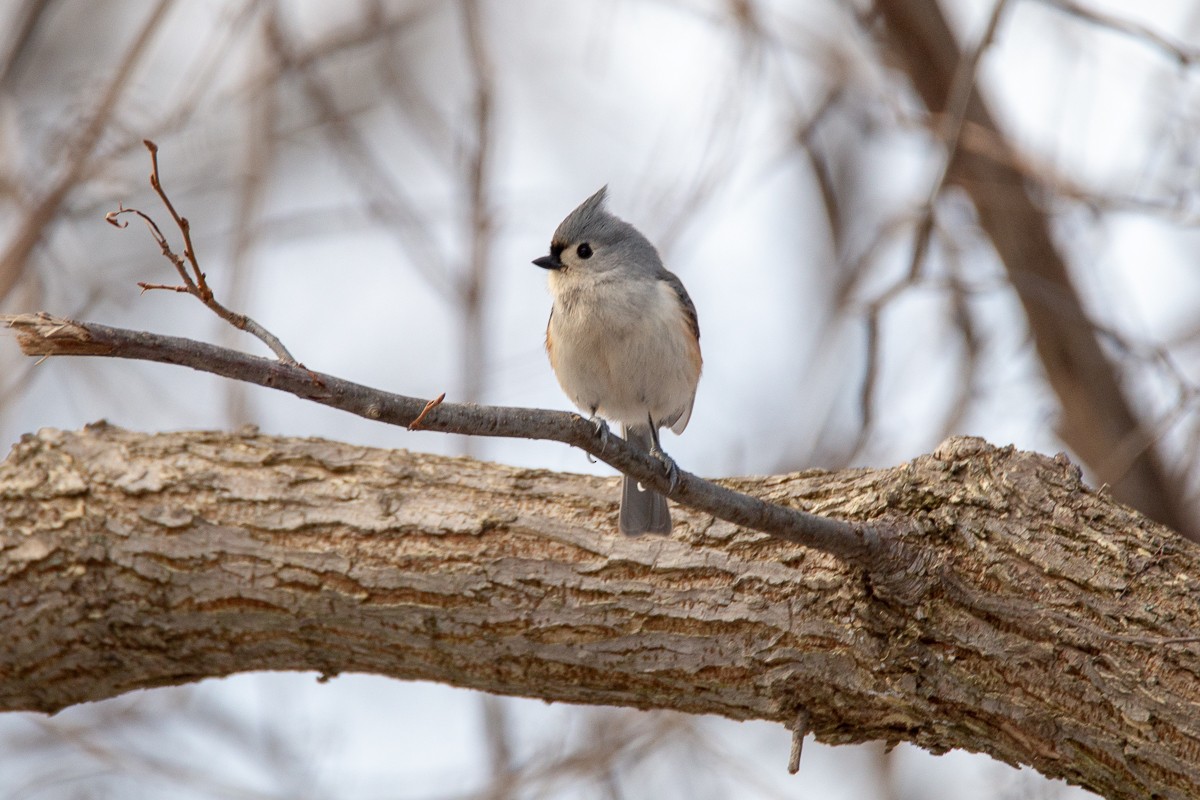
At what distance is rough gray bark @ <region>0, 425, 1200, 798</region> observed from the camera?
2326 mm

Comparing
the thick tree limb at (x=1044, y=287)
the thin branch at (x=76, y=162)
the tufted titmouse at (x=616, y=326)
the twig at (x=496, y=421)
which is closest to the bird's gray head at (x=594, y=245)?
the tufted titmouse at (x=616, y=326)

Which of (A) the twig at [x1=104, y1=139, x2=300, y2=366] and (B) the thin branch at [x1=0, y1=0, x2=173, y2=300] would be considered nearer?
(A) the twig at [x1=104, y1=139, x2=300, y2=366]

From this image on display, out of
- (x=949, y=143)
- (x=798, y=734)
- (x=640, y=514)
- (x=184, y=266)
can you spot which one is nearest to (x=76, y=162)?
(x=184, y=266)

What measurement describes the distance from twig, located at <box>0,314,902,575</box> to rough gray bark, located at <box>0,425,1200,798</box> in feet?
0.36

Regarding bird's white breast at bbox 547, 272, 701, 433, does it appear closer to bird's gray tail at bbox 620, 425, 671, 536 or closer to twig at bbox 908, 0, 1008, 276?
bird's gray tail at bbox 620, 425, 671, 536

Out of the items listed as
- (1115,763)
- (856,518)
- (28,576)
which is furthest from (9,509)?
(1115,763)

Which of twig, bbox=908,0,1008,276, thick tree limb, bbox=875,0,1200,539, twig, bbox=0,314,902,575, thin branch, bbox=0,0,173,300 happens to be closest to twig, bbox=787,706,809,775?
twig, bbox=0,314,902,575

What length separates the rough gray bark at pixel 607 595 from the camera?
7.63ft

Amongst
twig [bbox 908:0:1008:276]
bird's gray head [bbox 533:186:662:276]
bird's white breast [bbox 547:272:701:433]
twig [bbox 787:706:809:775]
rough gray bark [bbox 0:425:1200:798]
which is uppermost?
twig [bbox 908:0:1008:276]

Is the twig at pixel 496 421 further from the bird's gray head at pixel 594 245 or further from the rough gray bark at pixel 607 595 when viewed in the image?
the bird's gray head at pixel 594 245

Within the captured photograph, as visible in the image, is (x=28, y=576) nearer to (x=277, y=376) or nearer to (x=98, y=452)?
(x=98, y=452)

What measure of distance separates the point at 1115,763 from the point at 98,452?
256cm

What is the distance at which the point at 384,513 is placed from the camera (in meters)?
2.77

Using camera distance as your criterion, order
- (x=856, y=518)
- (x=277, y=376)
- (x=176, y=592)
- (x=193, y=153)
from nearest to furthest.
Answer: (x=277, y=376) → (x=856, y=518) → (x=176, y=592) → (x=193, y=153)
